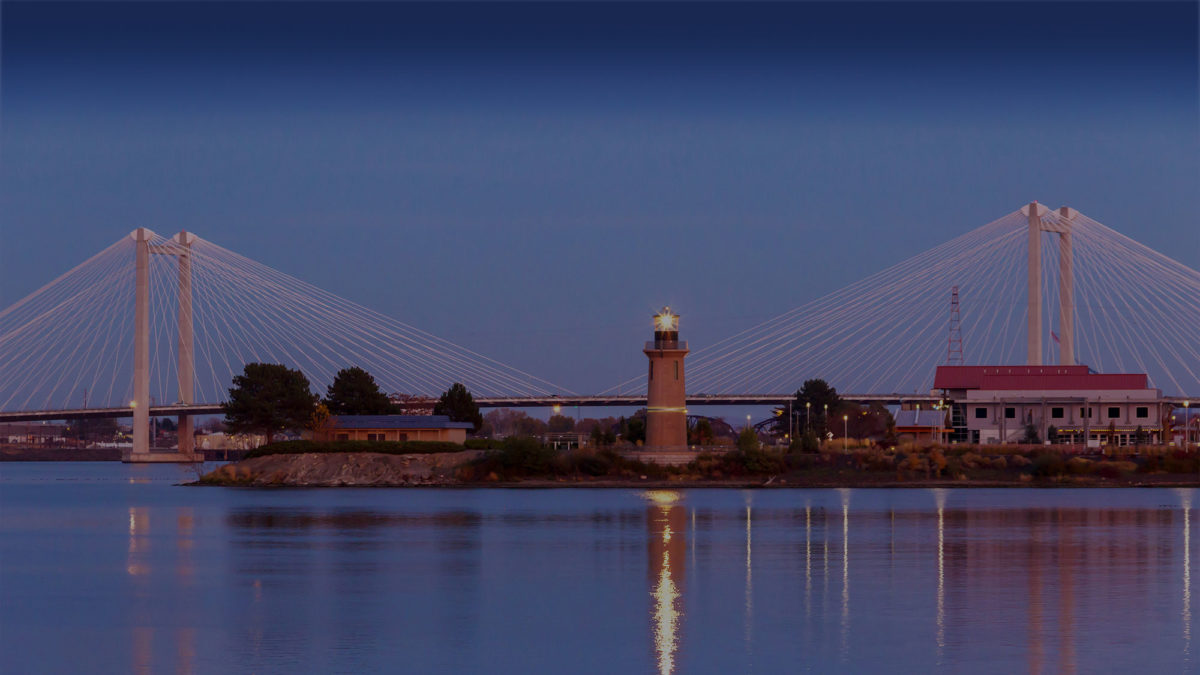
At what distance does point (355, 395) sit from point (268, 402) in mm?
4256

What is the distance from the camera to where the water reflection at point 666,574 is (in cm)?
1736

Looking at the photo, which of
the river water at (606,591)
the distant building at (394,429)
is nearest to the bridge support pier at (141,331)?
the distant building at (394,429)

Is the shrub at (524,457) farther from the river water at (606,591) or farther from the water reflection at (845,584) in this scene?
the water reflection at (845,584)

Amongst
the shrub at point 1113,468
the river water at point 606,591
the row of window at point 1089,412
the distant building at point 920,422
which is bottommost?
the river water at point 606,591

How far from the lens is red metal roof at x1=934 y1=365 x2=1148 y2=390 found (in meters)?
64.4

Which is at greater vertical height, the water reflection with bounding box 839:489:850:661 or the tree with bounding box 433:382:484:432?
the tree with bounding box 433:382:484:432

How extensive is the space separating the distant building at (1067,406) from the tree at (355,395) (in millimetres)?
25852

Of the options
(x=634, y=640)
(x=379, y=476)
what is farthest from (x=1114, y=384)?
(x=634, y=640)

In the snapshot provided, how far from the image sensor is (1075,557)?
2723cm

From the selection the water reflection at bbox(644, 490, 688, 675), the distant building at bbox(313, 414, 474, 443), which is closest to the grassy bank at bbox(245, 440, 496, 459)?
the distant building at bbox(313, 414, 474, 443)

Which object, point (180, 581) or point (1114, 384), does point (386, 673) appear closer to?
point (180, 581)

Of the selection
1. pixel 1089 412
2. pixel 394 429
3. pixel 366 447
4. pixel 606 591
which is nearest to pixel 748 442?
pixel 394 429

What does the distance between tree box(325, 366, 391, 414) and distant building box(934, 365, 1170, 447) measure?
25.9 meters

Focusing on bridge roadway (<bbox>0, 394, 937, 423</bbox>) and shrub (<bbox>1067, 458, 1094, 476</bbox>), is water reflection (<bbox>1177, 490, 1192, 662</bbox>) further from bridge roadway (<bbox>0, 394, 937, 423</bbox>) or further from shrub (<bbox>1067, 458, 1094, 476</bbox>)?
bridge roadway (<bbox>0, 394, 937, 423</bbox>)
